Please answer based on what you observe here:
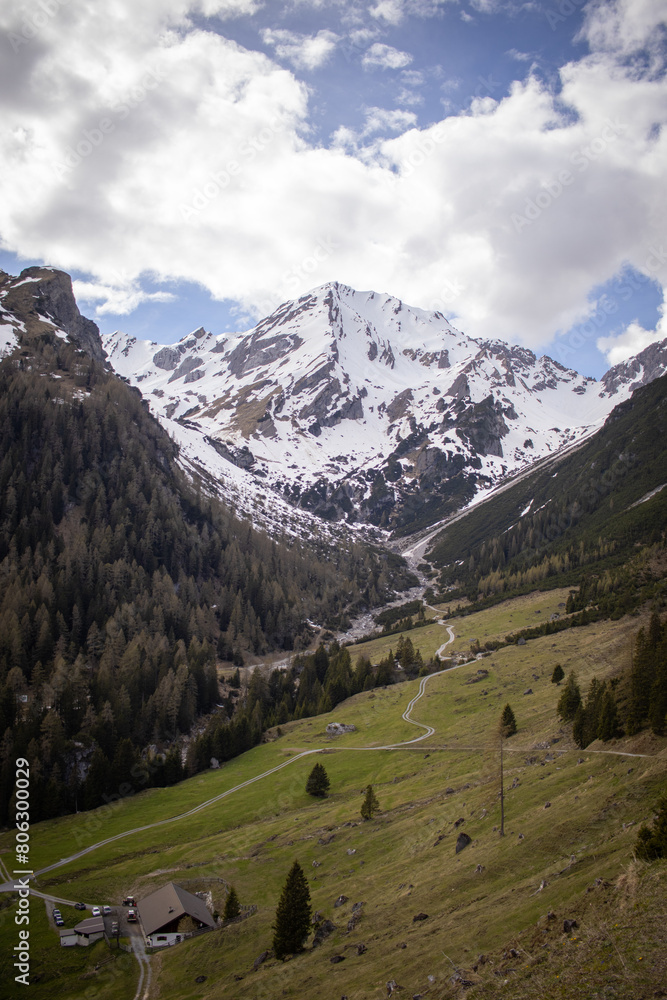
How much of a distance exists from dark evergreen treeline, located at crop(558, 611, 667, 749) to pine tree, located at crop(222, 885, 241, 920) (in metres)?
35.6

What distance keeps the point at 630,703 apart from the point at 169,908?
46271 mm

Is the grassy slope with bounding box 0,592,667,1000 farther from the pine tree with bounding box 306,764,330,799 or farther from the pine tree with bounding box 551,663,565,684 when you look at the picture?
the pine tree with bounding box 551,663,565,684

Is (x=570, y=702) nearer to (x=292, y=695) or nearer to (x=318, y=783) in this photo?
(x=318, y=783)

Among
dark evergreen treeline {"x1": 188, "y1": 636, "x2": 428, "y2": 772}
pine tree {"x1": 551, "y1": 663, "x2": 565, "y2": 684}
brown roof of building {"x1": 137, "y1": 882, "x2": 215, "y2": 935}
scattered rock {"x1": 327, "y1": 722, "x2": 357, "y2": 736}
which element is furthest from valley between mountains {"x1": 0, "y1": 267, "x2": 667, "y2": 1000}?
pine tree {"x1": 551, "y1": 663, "x2": 565, "y2": 684}

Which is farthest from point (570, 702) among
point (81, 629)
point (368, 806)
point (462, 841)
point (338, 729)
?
point (81, 629)

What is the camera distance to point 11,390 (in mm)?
196375

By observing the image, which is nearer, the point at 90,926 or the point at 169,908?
the point at 90,926

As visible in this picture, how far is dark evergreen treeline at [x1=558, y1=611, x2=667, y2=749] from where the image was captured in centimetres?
4475

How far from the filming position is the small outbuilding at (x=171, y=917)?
1891 inches

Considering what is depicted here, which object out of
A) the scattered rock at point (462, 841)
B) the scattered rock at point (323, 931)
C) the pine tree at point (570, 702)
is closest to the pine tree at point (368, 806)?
the scattered rock at point (462, 841)

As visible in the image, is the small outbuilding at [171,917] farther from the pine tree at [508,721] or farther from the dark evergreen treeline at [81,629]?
the dark evergreen treeline at [81,629]

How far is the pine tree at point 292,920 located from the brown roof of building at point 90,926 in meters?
20.4

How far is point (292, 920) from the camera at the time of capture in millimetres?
38312

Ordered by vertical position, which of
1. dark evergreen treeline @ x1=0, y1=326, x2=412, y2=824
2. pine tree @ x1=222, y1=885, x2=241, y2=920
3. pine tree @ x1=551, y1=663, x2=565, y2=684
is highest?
dark evergreen treeline @ x1=0, y1=326, x2=412, y2=824
